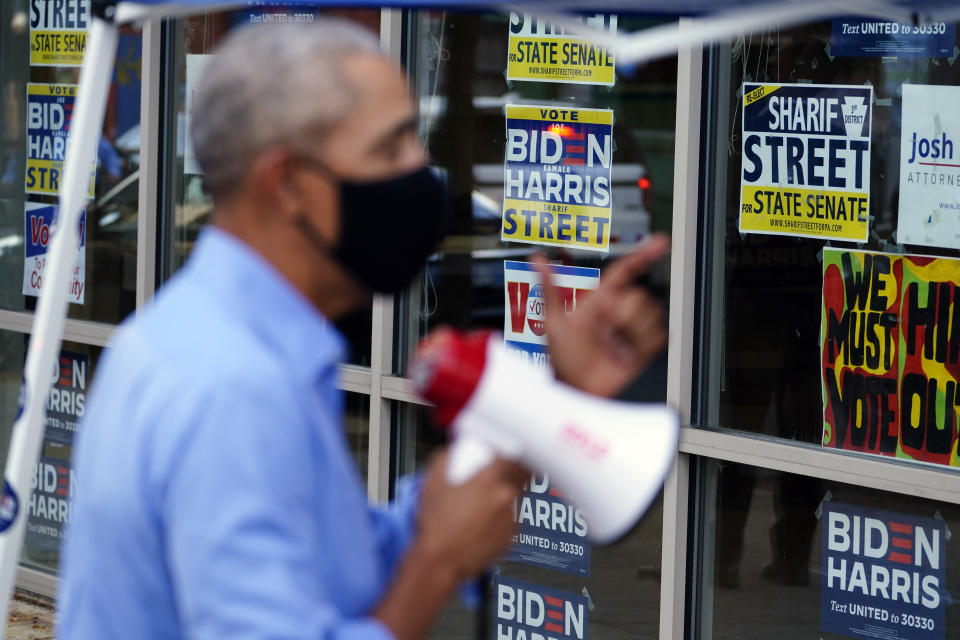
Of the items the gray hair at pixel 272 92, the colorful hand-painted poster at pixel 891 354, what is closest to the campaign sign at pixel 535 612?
the colorful hand-painted poster at pixel 891 354

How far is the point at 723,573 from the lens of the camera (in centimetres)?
484

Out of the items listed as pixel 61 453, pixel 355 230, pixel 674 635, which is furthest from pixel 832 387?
pixel 61 453

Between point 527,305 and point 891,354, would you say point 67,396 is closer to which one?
point 527,305

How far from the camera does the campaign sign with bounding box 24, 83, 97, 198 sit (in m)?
6.80

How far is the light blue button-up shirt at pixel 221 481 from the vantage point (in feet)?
4.65

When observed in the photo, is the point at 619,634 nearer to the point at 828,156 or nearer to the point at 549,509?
the point at 549,509

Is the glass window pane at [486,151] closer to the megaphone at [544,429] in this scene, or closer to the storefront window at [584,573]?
the storefront window at [584,573]

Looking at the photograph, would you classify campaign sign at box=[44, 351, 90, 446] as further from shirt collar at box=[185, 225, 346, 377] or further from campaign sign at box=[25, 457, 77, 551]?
shirt collar at box=[185, 225, 346, 377]

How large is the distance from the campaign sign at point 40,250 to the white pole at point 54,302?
3.79m

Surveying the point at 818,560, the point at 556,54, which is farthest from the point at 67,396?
the point at 818,560

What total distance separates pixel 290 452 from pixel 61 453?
5.90m

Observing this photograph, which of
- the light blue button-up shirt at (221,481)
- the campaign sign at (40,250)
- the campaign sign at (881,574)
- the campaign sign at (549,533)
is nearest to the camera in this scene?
the light blue button-up shirt at (221,481)

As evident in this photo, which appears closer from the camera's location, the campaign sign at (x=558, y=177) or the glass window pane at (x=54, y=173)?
the campaign sign at (x=558, y=177)

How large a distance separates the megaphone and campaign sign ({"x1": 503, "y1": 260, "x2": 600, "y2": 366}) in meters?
3.34
